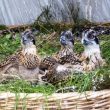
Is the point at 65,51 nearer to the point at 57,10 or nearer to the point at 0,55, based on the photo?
the point at 0,55

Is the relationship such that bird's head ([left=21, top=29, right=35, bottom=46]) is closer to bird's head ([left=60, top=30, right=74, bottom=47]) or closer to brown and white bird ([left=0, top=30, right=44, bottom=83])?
brown and white bird ([left=0, top=30, right=44, bottom=83])

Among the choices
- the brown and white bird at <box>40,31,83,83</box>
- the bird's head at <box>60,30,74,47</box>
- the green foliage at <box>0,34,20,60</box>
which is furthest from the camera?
the green foliage at <box>0,34,20,60</box>

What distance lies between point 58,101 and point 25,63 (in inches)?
38.7

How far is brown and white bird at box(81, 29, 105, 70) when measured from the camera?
145 inches

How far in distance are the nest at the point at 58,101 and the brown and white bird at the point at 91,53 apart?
64 cm

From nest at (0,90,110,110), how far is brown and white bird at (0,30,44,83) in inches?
29.9

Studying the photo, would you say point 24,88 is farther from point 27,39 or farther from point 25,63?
point 27,39

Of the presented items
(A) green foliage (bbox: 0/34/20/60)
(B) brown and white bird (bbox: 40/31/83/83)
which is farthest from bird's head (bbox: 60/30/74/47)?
(A) green foliage (bbox: 0/34/20/60)

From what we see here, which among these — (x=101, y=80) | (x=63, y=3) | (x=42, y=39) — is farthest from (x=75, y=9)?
(x=101, y=80)

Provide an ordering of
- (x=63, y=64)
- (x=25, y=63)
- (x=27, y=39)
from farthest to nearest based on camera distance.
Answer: (x=27, y=39)
(x=25, y=63)
(x=63, y=64)

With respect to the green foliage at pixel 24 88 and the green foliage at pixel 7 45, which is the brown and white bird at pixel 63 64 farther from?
the green foliage at pixel 7 45

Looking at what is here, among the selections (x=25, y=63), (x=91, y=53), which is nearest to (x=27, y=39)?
(x=25, y=63)

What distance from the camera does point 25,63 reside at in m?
3.88

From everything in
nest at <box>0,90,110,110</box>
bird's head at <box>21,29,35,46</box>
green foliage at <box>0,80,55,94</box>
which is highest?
bird's head at <box>21,29,35,46</box>
